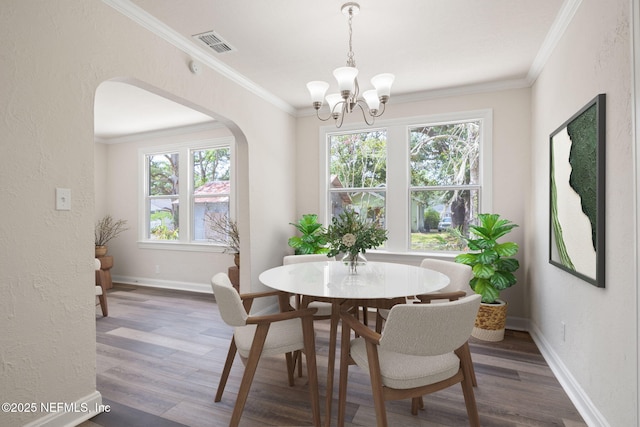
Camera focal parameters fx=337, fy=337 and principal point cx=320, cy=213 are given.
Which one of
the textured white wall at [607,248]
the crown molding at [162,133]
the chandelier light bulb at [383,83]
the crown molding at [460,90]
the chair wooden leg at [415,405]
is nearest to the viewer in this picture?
the textured white wall at [607,248]

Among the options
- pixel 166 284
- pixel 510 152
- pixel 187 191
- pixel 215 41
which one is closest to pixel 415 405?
pixel 510 152

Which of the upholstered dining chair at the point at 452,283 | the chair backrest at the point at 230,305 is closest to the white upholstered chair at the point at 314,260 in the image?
the upholstered dining chair at the point at 452,283

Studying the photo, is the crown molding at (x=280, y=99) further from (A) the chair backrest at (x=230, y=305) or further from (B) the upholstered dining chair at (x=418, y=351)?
(B) the upholstered dining chair at (x=418, y=351)

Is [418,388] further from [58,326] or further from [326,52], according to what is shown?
[326,52]

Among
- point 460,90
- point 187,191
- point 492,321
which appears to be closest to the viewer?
point 492,321

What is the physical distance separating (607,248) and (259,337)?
1904 mm

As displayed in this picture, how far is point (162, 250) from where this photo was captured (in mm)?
5574

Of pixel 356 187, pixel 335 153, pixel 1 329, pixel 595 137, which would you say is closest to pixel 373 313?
pixel 356 187

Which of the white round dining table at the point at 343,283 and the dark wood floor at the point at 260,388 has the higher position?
the white round dining table at the point at 343,283

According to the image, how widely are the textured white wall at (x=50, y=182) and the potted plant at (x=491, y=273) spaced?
309cm

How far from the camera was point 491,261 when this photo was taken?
10.1 feet

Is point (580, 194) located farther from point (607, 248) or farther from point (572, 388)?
point (572, 388)

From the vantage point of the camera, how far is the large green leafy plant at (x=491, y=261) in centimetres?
311

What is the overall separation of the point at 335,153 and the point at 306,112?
682 mm
